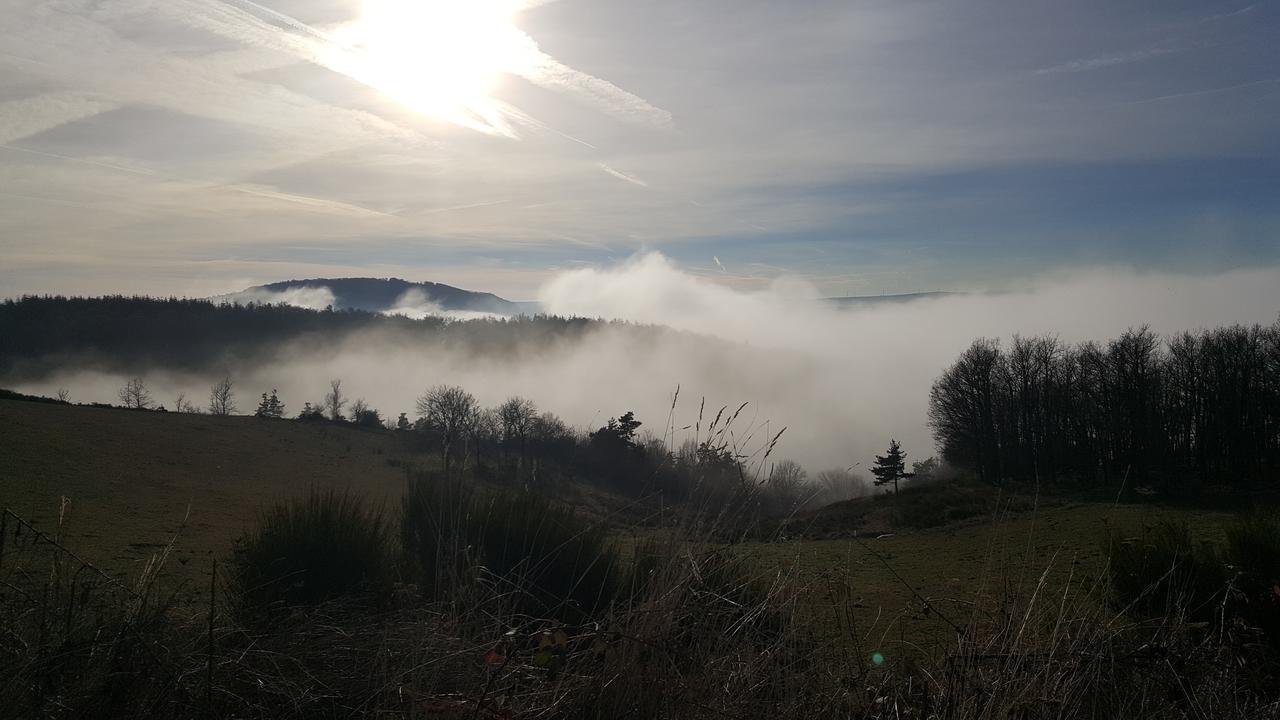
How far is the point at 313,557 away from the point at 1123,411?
48844 millimetres

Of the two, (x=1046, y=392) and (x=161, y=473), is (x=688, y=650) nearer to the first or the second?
(x=161, y=473)

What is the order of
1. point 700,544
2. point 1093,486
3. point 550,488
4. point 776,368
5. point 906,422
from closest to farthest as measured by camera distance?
point 700,544
point 550,488
point 1093,486
point 906,422
point 776,368

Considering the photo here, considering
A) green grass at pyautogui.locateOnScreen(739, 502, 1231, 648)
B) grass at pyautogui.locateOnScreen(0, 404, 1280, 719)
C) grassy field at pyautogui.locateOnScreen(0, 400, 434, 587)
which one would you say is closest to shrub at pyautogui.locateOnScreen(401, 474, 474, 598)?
grassy field at pyautogui.locateOnScreen(0, 400, 434, 587)

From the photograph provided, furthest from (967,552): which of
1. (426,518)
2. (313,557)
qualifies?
(313,557)

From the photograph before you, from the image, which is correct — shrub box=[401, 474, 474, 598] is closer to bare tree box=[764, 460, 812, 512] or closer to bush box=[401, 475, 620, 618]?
bush box=[401, 475, 620, 618]

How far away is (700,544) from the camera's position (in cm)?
371

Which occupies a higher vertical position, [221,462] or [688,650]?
[688,650]

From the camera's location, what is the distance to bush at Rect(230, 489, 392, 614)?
560cm

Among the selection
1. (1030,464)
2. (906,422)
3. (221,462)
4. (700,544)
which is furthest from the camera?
Result: (906,422)

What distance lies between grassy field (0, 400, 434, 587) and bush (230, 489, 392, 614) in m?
2.80

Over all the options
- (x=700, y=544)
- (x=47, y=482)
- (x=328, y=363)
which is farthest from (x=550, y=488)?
(x=328, y=363)

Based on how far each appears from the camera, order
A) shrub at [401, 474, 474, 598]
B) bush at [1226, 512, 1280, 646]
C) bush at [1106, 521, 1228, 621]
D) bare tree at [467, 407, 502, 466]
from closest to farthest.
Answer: bush at [1226, 512, 1280, 646]
bush at [1106, 521, 1228, 621]
shrub at [401, 474, 474, 598]
bare tree at [467, 407, 502, 466]

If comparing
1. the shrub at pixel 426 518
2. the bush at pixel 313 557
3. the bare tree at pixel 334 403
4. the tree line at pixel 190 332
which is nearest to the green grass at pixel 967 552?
the shrub at pixel 426 518

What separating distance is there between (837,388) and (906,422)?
157ft
